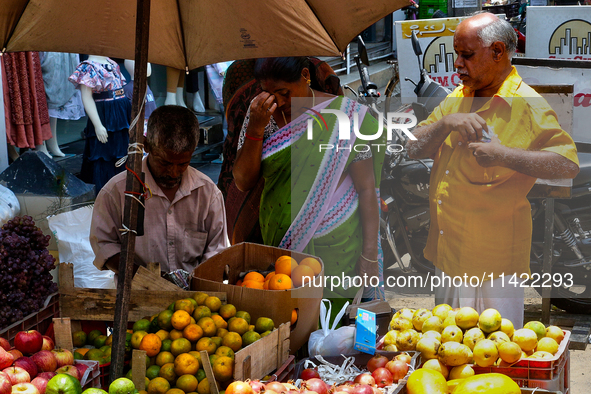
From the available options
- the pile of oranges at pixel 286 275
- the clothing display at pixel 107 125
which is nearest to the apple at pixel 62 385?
the pile of oranges at pixel 286 275

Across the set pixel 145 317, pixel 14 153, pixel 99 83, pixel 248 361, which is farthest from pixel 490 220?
pixel 14 153

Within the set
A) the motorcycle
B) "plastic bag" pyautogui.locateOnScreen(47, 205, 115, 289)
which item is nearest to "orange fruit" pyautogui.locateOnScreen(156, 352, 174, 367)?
"plastic bag" pyautogui.locateOnScreen(47, 205, 115, 289)

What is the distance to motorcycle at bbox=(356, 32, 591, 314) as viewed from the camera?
4.20 meters

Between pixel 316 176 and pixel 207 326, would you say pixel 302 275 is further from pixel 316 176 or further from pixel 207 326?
pixel 316 176

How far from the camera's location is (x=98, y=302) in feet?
8.04

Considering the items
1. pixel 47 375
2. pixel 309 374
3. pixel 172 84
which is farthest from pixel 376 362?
pixel 172 84

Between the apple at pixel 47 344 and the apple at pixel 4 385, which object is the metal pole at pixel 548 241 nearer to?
the apple at pixel 47 344

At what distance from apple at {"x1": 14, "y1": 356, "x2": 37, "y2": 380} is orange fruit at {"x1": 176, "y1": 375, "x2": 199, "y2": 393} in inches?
17.6

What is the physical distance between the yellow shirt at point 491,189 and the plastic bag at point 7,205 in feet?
8.46

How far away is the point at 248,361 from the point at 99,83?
3.42 meters

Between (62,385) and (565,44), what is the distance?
3909 millimetres

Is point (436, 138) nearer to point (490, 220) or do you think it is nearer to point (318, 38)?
point (490, 220)

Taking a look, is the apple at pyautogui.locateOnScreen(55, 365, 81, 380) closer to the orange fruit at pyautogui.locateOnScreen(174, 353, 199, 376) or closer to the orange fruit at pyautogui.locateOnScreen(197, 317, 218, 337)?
the orange fruit at pyautogui.locateOnScreen(174, 353, 199, 376)

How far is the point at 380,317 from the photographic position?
2596 millimetres
